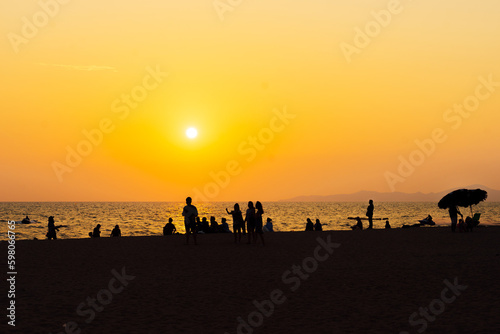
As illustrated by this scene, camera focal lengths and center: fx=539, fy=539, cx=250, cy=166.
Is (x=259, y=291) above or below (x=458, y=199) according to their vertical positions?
below

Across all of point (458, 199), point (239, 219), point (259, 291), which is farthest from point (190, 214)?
point (458, 199)

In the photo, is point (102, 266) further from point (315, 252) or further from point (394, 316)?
point (394, 316)

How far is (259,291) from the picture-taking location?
11.9m

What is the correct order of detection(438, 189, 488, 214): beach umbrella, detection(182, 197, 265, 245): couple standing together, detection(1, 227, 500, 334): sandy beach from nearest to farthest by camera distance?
1. detection(1, 227, 500, 334): sandy beach
2. detection(182, 197, 265, 245): couple standing together
3. detection(438, 189, 488, 214): beach umbrella

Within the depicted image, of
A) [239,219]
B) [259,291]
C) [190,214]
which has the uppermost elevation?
[190,214]

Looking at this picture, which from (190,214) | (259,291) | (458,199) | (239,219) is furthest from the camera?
(458,199)

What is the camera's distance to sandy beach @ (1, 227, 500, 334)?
8867mm

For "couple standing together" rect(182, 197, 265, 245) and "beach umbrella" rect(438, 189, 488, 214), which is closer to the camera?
"couple standing together" rect(182, 197, 265, 245)

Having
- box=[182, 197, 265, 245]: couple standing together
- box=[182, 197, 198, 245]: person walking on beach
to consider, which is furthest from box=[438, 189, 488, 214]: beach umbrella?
box=[182, 197, 198, 245]: person walking on beach

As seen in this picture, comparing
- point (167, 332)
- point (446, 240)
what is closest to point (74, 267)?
point (167, 332)

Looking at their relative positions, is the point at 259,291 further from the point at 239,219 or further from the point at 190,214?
the point at 239,219

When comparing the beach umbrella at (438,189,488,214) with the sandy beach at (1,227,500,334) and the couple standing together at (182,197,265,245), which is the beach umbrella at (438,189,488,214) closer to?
the sandy beach at (1,227,500,334)

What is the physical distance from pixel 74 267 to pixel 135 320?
7.65 meters

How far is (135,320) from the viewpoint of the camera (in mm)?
9148
